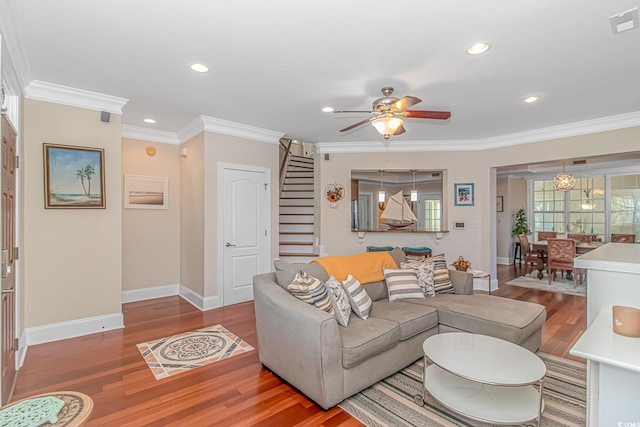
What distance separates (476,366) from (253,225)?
11.7ft

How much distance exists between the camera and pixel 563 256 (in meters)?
5.75

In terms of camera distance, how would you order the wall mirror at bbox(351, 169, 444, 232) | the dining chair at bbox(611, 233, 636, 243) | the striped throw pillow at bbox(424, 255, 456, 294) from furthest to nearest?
the dining chair at bbox(611, 233, 636, 243) → the wall mirror at bbox(351, 169, 444, 232) → the striped throw pillow at bbox(424, 255, 456, 294)

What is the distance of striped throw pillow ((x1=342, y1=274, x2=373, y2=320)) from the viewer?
2717mm

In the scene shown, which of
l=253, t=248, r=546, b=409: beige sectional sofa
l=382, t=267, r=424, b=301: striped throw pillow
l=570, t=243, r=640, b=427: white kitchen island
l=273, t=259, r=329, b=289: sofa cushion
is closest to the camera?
l=570, t=243, r=640, b=427: white kitchen island

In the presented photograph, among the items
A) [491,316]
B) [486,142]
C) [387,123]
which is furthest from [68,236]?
[486,142]

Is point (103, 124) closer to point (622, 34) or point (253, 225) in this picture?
point (253, 225)

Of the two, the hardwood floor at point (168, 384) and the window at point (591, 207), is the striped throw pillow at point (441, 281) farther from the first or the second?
the window at point (591, 207)

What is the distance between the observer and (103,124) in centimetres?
357

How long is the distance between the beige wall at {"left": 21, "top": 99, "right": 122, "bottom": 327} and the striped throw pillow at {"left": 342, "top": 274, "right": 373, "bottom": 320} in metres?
2.75

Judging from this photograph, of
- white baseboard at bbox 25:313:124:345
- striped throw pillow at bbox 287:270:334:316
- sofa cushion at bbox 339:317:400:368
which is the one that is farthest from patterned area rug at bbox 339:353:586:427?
white baseboard at bbox 25:313:124:345

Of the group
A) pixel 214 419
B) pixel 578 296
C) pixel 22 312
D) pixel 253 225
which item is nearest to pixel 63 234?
pixel 22 312

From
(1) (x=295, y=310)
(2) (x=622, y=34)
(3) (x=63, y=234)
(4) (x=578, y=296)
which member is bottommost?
(4) (x=578, y=296)

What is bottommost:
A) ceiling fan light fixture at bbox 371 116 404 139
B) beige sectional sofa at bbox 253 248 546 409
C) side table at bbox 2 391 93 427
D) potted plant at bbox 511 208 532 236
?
beige sectional sofa at bbox 253 248 546 409

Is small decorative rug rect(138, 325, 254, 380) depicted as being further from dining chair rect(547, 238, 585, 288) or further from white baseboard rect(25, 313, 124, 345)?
dining chair rect(547, 238, 585, 288)
